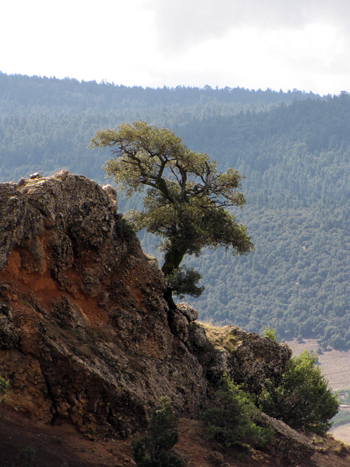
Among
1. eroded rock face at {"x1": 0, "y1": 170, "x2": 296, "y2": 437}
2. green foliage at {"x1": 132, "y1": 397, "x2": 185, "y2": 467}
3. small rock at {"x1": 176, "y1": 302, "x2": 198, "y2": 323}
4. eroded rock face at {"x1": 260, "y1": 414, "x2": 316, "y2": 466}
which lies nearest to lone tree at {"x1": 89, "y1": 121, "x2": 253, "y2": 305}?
small rock at {"x1": 176, "y1": 302, "x2": 198, "y2": 323}

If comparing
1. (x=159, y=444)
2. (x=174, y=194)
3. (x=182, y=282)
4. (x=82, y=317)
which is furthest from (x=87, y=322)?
(x=174, y=194)

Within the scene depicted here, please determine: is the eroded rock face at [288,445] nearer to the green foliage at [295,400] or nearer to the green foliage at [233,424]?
the green foliage at [233,424]

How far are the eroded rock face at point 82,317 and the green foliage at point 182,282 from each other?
203cm

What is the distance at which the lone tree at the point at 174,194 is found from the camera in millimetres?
27203

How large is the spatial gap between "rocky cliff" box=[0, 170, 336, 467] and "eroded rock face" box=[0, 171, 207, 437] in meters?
0.05

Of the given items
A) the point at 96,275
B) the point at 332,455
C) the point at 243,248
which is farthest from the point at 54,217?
the point at 332,455

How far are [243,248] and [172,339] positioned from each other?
8.04 metres

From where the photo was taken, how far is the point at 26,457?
14844 mm

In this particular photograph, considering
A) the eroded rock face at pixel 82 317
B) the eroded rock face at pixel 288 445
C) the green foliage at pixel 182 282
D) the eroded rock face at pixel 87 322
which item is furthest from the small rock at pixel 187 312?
the eroded rock face at pixel 288 445

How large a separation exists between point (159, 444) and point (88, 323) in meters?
6.59

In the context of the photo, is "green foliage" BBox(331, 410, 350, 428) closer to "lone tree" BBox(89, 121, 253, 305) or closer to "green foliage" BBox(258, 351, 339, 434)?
"green foliage" BBox(258, 351, 339, 434)

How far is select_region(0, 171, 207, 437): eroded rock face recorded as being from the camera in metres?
18.2

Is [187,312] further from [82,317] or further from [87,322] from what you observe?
[82,317]

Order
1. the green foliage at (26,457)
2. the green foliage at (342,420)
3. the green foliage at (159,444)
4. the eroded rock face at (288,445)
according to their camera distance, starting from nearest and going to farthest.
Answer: the green foliage at (26,457) < the green foliage at (159,444) < the eroded rock face at (288,445) < the green foliage at (342,420)
